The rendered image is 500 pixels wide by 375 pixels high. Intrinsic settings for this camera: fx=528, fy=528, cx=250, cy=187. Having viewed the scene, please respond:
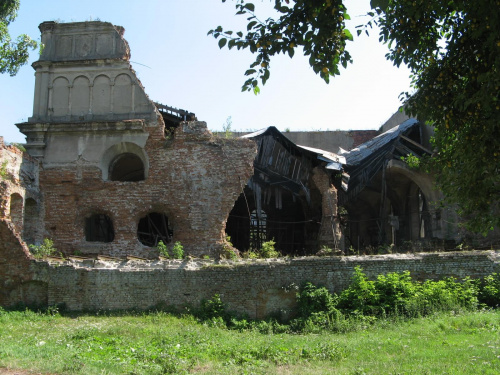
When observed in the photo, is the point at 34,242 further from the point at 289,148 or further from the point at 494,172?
the point at 494,172

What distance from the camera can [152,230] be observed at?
1938cm

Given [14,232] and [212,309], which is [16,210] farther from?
[212,309]

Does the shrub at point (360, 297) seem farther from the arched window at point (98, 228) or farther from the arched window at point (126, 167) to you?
the arched window at point (126, 167)

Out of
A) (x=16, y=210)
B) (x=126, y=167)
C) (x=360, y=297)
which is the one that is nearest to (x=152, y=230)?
(x=126, y=167)

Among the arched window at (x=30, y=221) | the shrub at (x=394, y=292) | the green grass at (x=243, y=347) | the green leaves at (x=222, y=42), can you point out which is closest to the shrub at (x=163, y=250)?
the green grass at (x=243, y=347)

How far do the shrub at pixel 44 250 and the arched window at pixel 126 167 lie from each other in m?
3.25

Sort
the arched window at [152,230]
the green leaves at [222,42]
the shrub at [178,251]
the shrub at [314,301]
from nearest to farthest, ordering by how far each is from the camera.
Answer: the green leaves at [222,42] < the shrub at [314,301] < the shrub at [178,251] < the arched window at [152,230]

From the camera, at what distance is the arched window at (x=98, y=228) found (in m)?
18.2

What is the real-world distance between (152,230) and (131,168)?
2.71m

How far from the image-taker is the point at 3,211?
567 inches

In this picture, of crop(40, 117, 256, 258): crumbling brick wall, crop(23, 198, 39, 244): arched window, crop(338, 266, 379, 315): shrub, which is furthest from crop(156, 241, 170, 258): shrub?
crop(338, 266, 379, 315): shrub

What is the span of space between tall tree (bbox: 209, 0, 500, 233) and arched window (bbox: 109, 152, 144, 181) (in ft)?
40.3

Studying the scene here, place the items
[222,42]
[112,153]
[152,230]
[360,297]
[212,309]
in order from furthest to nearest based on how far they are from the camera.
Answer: [152,230] → [112,153] → [212,309] → [360,297] → [222,42]

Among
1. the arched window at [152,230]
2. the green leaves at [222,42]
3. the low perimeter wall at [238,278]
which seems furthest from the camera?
the arched window at [152,230]
